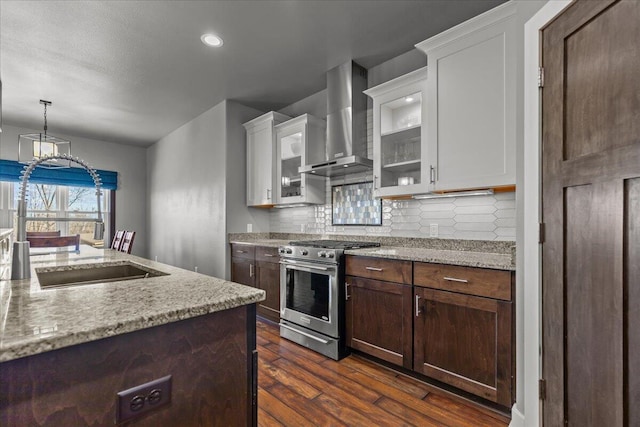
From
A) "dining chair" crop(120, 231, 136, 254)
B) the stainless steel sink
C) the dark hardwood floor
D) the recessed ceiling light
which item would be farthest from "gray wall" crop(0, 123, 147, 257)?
the stainless steel sink

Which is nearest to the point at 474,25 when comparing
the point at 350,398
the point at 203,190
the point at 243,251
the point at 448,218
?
the point at 448,218

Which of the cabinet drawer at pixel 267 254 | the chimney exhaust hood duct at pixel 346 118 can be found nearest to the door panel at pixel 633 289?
the chimney exhaust hood duct at pixel 346 118

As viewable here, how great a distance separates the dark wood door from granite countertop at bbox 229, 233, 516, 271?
0.41 m

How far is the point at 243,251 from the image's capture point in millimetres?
3727

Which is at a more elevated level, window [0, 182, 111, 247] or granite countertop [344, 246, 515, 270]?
window [0, 182, 111, 247]

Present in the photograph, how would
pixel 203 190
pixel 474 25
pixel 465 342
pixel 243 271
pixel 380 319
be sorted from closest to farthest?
pixel 465 342 → pixel 474 25 → pixel 380 319 → pixel 243 271 → pixel 203 190

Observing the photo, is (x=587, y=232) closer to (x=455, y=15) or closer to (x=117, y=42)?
(x=455, y=15)

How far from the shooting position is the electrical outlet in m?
0.70

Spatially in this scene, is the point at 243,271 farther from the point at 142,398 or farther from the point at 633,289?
the point at 633,289

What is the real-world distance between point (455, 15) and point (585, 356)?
2.31m

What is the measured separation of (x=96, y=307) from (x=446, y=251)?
2.31 metres

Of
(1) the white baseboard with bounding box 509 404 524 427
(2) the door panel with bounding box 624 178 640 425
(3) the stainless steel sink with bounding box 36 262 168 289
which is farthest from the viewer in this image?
(1) the white baseboard with bounding box 509 404 524 427

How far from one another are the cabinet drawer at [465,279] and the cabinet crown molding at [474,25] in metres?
1.59

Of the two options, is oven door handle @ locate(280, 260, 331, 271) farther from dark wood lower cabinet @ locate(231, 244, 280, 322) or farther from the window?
the window
